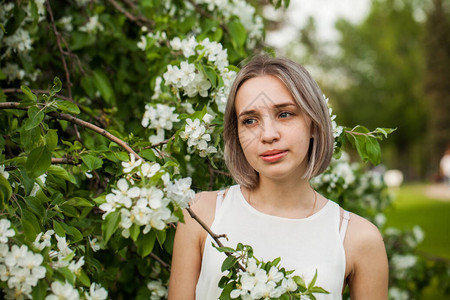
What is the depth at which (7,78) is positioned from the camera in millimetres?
2641

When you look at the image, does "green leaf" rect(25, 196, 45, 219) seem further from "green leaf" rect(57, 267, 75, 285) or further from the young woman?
the young woman

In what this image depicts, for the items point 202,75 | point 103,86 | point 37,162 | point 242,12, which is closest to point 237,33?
point 242,12

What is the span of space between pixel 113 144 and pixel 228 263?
68 cm

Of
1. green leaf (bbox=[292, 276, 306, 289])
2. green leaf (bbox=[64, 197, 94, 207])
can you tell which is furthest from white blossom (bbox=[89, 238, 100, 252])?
green leaf (bbox=[292, 276, 306, 289])

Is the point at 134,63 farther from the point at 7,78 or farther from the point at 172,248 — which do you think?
the point at 172,248

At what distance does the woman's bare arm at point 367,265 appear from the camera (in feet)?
5.87

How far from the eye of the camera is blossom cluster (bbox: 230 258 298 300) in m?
1.38

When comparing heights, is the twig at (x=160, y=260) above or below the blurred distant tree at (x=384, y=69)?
below

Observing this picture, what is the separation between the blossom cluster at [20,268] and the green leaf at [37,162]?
0.74 feet

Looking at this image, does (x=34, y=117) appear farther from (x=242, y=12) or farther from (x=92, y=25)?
(x=242, y=12)

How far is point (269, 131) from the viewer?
1699 millimetres

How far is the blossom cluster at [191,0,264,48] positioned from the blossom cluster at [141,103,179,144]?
0.86 m

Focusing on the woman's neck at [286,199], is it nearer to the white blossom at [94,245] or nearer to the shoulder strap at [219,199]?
the shoulder strap at [219,199]

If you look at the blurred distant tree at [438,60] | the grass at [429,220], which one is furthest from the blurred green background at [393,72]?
the grass at [429,220]
